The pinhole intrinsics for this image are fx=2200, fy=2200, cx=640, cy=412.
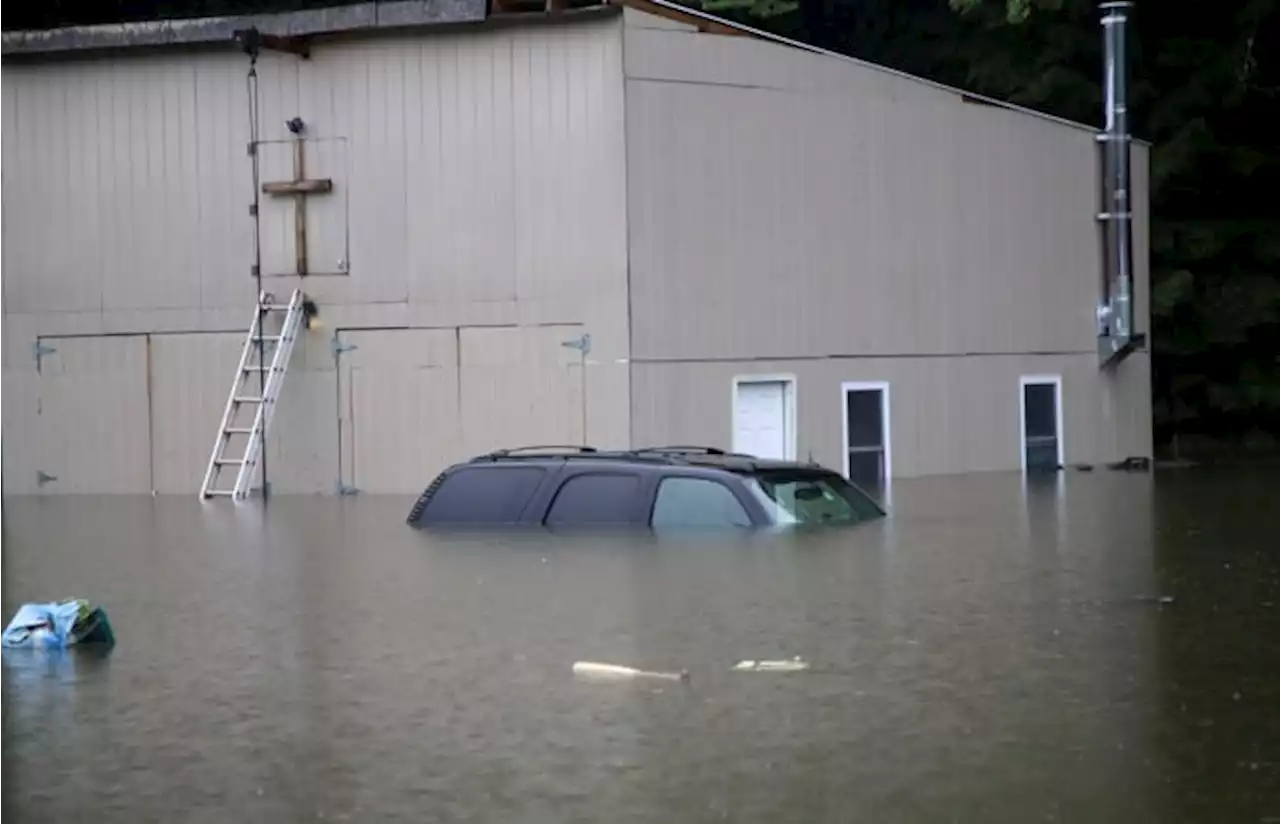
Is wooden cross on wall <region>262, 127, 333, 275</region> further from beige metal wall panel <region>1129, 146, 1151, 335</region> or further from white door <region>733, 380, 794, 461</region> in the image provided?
beige metal wall panel <region>1129, 146, 1151, 335</region>

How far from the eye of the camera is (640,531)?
19.5m

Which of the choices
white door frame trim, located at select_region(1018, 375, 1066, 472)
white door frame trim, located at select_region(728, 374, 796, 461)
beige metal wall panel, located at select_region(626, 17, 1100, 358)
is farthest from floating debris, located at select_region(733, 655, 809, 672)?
white door frame trim, located at select_region(1018, 375, 1066, 472)

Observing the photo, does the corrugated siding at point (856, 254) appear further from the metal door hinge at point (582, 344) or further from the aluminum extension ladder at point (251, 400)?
the aluminum extension ladder at point (251, 400)

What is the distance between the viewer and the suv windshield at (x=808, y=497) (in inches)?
765

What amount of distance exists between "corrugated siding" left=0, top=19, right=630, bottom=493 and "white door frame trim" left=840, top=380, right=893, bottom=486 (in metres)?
3.91

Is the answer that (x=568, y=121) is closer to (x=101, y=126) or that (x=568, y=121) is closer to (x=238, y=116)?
(x=238, y=116)

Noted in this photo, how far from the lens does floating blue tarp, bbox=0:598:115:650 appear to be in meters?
13.8

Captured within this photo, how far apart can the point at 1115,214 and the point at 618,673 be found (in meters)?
23.5

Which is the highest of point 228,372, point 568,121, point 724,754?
point 568,121

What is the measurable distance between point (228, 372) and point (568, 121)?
6.06 m

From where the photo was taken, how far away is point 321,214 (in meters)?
30.0

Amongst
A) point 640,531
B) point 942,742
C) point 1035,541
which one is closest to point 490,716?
point 942,742

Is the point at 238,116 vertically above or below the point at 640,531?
above

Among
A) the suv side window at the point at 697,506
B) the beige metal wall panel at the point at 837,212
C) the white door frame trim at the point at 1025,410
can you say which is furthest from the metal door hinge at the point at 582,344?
the suv side window at the point at 697,506
